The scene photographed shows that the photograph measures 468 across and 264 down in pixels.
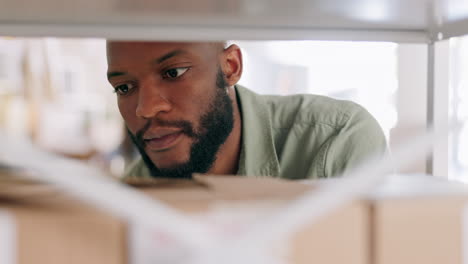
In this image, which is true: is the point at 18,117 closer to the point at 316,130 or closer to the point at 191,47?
the point at 191,47

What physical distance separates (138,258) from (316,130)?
0.69 meters

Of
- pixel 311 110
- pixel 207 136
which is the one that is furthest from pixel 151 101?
pixel 311 110

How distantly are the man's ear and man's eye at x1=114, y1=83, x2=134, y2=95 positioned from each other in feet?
0.64

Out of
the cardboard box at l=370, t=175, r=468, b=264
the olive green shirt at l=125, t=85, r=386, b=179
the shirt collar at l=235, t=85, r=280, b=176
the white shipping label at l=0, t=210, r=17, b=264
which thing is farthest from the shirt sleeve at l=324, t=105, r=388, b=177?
the white shipping label at l=0, t=210, r=17, b=264

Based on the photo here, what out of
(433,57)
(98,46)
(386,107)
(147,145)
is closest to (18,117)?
(98,46)

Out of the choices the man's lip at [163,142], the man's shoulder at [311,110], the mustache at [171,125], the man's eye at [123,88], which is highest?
the man's eye at [123,88]

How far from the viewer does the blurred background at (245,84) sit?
3.40 feet

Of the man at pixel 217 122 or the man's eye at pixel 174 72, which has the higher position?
the man's eye at pixel 174 72

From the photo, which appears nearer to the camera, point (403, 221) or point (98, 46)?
point (403, 221)

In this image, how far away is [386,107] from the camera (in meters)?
1.16

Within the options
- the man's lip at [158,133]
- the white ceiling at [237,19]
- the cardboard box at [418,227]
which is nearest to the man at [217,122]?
the man's lip at [158,133]

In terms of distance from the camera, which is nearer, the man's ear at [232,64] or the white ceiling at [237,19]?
the white ceiling at [237,19]

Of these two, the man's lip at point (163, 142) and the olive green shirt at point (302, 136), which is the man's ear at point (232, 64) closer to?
the olive green shirt at point (302, 136)

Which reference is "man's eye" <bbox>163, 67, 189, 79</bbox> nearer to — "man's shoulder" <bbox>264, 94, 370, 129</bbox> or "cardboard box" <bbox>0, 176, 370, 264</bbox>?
"man's shoulder" <bbox>264, 94, 370, 129</bbox>
